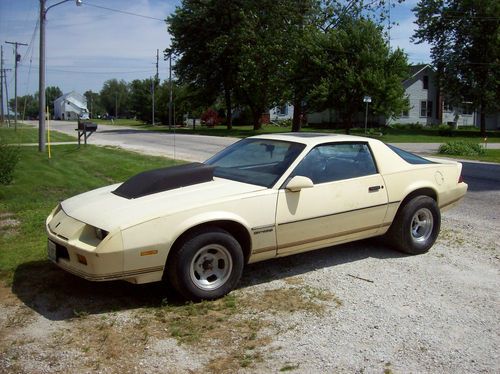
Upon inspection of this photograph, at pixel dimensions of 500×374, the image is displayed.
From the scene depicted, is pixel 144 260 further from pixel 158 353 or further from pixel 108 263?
pixel 158 353

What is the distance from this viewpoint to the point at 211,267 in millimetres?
4520

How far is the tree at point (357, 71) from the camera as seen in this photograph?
34906 millimetres

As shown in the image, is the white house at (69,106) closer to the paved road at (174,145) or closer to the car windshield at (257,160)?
the paved road at (174,145)

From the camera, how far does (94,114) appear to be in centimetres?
14188

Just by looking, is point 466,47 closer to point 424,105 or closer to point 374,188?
point 424,105

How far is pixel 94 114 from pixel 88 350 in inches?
5720

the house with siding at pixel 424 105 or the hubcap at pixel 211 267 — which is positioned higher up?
the house with siding at pixel 424 105

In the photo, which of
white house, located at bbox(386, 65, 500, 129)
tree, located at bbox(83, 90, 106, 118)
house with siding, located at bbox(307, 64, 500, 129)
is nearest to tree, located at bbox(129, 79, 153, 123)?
house with siding, located at bbox(307, 64, 500, 129)

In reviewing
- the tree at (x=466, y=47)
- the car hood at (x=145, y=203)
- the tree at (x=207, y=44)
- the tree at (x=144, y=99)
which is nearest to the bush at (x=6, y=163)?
the car hood at (x=145, y=203)

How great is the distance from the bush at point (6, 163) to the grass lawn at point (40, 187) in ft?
0.66

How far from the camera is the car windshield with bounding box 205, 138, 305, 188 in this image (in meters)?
5.09

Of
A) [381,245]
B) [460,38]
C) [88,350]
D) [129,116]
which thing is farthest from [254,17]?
[129,116]

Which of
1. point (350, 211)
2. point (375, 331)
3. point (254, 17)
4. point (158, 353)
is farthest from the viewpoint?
point (254, 17)

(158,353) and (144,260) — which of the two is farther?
(144,260)
